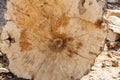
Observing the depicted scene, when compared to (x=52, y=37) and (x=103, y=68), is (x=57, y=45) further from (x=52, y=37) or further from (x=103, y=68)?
(x=103, y=68)

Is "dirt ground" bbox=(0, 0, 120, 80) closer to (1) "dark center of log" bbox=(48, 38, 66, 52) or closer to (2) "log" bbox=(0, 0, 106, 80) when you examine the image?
(2) "log" bbox=(0, 0, 106, 80)

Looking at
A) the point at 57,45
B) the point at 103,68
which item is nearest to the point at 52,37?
the point at 57,45

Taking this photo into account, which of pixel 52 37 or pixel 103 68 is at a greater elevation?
pixel 52 37

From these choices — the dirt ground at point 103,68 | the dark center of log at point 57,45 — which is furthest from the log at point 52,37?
the dirt ground at point 103,68

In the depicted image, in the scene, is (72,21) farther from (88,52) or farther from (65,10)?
(88,52)

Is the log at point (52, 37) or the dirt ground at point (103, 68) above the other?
the log at point (52, 37)

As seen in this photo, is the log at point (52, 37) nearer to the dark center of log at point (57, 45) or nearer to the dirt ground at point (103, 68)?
the dark center of log at point (57, 45)

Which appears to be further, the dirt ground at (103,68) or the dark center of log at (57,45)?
the dirt ground at (103,68)

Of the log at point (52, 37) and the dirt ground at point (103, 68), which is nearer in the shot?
the log at point (52, 37)
